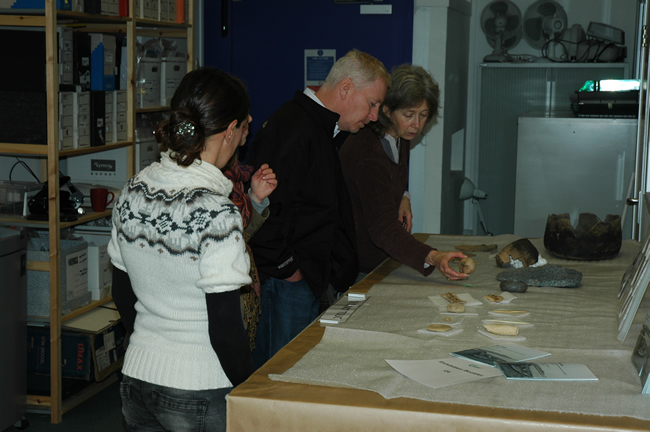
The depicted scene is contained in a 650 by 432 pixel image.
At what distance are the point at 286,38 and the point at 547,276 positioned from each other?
2.85 m

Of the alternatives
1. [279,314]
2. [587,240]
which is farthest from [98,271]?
[587,240]

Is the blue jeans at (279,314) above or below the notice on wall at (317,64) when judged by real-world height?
below

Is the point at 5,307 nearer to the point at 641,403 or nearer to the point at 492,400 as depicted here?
the point at 492,400

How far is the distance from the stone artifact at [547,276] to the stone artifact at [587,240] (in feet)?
0.99

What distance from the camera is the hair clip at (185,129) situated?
1397mm

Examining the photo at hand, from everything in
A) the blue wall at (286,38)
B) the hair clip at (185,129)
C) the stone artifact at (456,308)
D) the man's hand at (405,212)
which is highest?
the blue wall at (286,38)

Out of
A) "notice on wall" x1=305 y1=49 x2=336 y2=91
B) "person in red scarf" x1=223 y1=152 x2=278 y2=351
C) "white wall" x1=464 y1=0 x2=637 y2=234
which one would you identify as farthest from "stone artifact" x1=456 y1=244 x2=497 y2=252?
"white wall" x1=464 y1=0 x2=637 y2=234

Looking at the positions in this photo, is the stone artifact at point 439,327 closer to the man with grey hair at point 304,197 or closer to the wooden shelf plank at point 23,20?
the man with grey hair at point 304,197

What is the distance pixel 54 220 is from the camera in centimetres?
286

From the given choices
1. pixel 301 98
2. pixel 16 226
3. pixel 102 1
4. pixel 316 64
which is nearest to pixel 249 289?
pixel 301 98

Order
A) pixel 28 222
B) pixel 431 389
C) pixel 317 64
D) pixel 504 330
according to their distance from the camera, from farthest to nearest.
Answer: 1. pixel 317 64
2. pixel 28 222
3. pixel 504 330
4. pixel 431 389

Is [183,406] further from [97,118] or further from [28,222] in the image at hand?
[97,118]

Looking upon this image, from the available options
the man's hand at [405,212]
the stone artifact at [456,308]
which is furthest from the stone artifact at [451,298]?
the man's hand at [405,212]

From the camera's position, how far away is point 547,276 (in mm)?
2096
